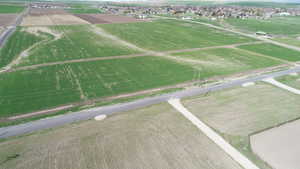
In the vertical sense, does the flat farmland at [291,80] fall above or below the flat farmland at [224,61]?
below

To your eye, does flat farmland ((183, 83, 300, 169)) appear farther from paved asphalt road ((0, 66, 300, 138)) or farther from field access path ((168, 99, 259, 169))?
paved asphalt road ((0, 66, 300, 138))

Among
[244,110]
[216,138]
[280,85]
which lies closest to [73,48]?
[216,138]

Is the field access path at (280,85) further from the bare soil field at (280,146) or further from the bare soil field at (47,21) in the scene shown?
the bare soil field at (47,21)

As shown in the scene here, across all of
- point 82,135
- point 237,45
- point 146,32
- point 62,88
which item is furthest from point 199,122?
point 146,32

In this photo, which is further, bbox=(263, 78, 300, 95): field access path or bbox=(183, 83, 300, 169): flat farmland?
bbox=(263, 78, 300, 95): field access path

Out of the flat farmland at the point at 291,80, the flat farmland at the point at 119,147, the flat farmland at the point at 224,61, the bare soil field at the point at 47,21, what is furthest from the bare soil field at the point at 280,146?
the bare soil field at the point at 47,21

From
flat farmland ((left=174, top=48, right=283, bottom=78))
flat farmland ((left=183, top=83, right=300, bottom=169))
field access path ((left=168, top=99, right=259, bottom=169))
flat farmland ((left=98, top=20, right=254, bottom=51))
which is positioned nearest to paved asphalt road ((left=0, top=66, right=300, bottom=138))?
flat farmland ((left=183, top=83, right=300, bottom=169))
